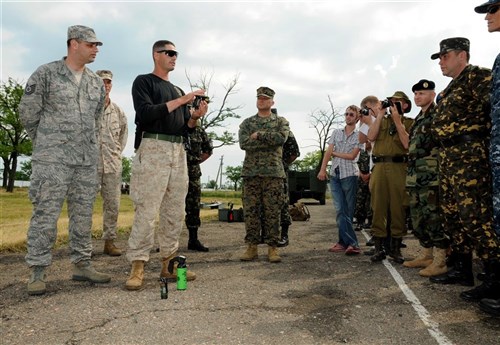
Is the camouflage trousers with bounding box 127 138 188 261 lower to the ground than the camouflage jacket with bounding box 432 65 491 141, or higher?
→ lower

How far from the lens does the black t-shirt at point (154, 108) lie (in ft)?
13.3

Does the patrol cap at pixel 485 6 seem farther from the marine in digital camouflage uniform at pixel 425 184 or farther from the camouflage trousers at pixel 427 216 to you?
the camouflage trousers at pixel 427 216

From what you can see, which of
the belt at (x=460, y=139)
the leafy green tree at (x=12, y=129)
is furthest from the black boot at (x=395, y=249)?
the leafy green tree at (x=12, y=129)

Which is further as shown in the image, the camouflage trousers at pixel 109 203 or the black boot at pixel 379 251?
the camouflage trousers at pixel 109 203

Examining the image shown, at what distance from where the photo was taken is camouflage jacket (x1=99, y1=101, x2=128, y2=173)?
5.87 meters

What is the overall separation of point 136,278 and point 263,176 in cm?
217

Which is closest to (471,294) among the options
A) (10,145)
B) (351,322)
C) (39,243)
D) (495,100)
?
(351,322)

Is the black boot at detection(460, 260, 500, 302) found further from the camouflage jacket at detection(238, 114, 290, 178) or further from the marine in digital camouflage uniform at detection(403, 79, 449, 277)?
the camouflage jacket at detection(238, 114, 290, 178)

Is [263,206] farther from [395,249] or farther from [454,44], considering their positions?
[454,44]

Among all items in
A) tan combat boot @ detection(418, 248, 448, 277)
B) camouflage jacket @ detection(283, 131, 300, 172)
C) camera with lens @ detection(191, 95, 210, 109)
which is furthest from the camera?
camouflage jacket @ detection(283, 131, 300, 172)

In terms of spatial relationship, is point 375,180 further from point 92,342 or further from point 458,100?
point 92,342

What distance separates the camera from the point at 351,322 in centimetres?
312

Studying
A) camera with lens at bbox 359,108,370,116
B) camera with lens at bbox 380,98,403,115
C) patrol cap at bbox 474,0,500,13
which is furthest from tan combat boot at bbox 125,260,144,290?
camera with lens at bbox 359,108,370,116

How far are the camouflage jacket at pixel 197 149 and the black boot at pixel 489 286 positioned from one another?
161 inches
